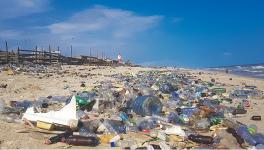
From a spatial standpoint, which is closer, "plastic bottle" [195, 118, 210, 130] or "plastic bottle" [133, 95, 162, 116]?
"plastic bottle" [195, 118, 210, 130]

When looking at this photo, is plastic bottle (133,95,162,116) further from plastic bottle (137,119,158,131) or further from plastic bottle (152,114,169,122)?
plastic bottle (137,119,158,131)

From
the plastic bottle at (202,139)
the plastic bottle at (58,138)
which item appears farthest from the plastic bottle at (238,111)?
the plastic bottle at (58,138)

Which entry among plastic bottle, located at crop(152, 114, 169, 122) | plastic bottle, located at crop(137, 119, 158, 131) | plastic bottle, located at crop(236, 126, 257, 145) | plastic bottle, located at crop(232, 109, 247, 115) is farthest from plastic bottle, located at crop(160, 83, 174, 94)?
plastic bottle, located at crop(236, 126, 257, 145)

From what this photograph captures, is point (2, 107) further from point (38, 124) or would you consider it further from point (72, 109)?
point (72, 109)

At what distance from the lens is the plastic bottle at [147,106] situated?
8.00 m

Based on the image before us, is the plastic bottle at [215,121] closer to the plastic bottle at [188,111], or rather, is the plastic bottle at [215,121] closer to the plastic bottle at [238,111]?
the plastic bottle at [188,111]

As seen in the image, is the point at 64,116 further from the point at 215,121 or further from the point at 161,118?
the point at 215,121

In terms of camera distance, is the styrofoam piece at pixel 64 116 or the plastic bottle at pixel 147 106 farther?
the plastic bottle at pixel 147 106

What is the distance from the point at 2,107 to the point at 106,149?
3.10 meters

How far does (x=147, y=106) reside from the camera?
319 inches

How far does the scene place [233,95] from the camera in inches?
497

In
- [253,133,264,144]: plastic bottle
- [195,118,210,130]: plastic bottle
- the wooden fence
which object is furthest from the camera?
the wooden fence

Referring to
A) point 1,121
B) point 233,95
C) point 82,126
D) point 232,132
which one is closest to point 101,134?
point 82,126

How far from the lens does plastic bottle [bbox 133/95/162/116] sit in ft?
26.2
